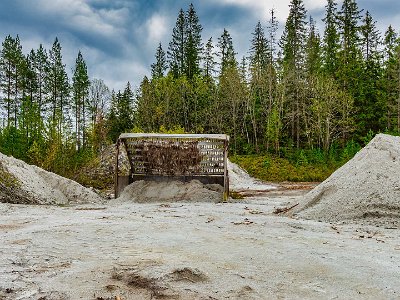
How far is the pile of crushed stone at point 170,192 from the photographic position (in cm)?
930

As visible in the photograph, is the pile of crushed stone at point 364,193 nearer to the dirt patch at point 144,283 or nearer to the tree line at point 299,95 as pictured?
the dirt patch at point 144,283

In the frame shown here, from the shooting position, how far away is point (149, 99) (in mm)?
31750

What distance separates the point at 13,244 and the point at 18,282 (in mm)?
1254

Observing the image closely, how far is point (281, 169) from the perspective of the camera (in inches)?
913

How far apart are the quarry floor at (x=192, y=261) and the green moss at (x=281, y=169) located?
15340mm

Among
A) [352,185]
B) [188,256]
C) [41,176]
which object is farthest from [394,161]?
[41,176]

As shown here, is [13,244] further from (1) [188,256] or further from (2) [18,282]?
(1) [188,256]

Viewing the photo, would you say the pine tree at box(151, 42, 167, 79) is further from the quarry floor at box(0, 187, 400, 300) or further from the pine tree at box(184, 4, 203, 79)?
the quarry floor at box(0, 187, 400, 300)

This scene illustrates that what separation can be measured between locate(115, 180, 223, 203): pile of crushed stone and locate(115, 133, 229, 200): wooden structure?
30 cm

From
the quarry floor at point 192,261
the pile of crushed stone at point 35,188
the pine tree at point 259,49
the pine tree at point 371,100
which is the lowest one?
the quarry floor at point 192,261

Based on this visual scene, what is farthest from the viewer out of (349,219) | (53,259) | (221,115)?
(221,115)

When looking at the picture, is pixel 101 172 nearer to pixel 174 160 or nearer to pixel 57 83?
pixel 174 160

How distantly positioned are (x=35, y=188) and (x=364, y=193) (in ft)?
23.4

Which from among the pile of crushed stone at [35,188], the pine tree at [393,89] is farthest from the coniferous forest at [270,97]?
the pile of crushed stone at [35,188]
